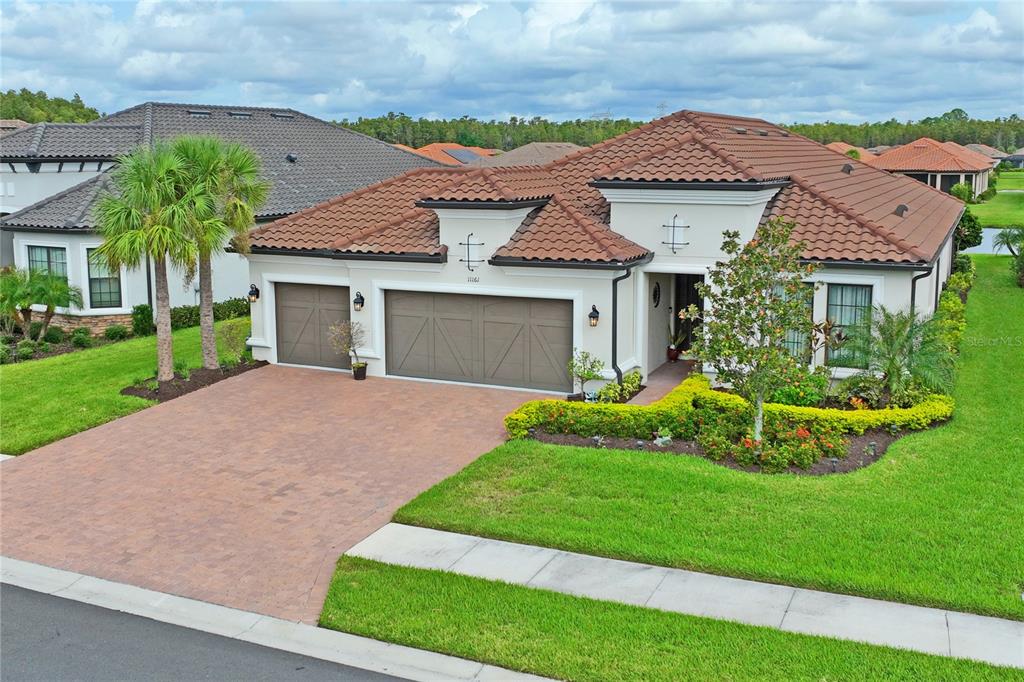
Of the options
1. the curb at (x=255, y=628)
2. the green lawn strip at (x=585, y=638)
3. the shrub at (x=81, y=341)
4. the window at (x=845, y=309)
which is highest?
the window at (x=845, y=309)

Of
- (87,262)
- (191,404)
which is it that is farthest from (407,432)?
(87,262)

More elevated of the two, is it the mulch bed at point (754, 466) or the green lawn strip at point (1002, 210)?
the green lawn strip at point (1002, 210)

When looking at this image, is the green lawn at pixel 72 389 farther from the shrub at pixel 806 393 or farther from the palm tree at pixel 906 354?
the palm tree at pixel 906 354

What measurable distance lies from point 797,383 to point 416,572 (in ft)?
24.4

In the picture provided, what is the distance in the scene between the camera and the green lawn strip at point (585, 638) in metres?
8.91

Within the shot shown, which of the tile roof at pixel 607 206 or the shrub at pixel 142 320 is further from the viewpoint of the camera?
the shrub at pixel 142 320

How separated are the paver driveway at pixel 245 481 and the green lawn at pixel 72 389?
1.61 feet

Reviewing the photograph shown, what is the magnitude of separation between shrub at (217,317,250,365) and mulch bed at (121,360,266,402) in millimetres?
882

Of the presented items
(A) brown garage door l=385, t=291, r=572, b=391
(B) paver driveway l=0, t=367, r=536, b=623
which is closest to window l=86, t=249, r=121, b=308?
(B) paver driveway l=0, t=367, r=536, b=623

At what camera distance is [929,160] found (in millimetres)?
69875

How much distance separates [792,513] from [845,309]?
A: 7.61 meters

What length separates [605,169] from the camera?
23.0 meters

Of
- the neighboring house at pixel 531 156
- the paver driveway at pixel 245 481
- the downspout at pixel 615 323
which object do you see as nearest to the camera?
the paver driveway at pixel 245 481

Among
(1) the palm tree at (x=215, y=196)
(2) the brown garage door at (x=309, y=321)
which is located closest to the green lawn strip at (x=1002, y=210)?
(2) the brown garage door at (x=309, y=321)
